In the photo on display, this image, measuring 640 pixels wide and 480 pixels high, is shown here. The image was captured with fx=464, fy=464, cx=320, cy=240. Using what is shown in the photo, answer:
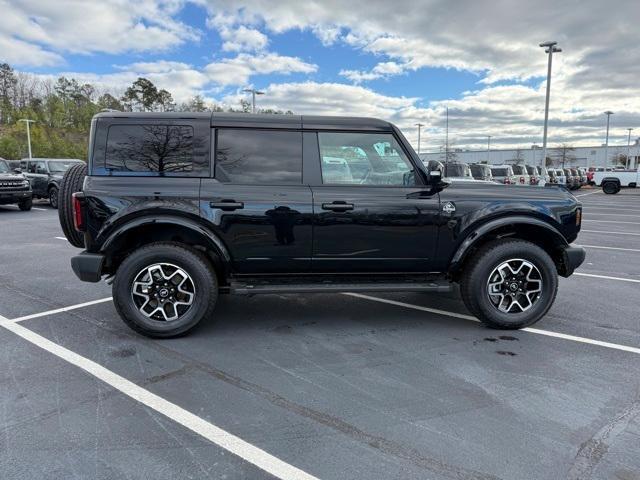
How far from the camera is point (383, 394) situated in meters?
3.21

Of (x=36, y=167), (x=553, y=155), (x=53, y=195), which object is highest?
(x=553, y=155)

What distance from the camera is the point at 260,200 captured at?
13.4 feet

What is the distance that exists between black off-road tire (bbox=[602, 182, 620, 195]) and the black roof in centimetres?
3336

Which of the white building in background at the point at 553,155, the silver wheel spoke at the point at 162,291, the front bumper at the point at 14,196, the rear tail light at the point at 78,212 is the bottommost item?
the silver wheel spoke at the point at 162,291

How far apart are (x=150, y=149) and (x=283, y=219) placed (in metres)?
1.34

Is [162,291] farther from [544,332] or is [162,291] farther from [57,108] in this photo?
[57,108]

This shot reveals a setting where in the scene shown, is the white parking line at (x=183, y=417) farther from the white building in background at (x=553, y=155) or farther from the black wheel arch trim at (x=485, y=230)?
the white building in background at (x=553, y=155)

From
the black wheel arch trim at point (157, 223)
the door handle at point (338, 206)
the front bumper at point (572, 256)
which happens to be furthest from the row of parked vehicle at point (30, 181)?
the front bumper at point (572, 256)

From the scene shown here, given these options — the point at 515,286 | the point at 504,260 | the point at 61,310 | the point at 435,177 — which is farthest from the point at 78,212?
the point at 515,286

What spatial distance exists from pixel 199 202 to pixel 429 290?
2.25m

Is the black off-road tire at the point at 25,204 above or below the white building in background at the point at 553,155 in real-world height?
below

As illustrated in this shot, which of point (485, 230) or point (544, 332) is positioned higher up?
point (485, 230)

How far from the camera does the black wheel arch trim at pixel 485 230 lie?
4344mm

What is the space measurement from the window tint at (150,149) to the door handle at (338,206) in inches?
49.2
